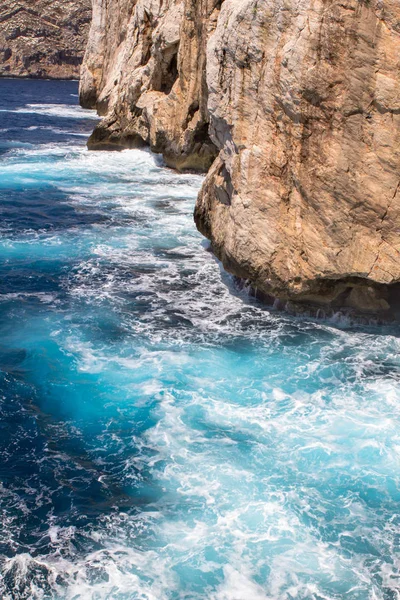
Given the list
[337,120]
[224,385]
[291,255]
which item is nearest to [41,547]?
[224,385]

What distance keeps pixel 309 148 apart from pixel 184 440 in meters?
8.34

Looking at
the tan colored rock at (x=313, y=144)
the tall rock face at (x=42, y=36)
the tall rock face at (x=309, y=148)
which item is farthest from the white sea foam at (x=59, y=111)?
the tall rock face at (x=42, y=36)

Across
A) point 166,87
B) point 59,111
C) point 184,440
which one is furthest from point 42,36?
point 184,440

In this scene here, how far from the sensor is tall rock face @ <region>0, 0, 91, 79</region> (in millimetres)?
122438

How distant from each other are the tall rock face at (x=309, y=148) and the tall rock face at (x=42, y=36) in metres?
113

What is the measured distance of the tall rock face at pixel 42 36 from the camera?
122438mm

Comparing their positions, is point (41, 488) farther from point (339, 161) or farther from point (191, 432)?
point (339, 161)

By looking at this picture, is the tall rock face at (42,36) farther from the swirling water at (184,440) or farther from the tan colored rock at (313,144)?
the tan colored rock at (313,144)

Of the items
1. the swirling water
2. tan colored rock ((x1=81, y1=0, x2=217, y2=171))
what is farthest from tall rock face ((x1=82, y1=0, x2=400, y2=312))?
tan colored rock ((x1=81, y1=0, x2=217, y2=171))

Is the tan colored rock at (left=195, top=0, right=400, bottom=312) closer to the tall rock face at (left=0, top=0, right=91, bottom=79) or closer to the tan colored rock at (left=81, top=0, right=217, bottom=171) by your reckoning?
the tan colored rock at (left=81, top=0, right=217, bottom=171)

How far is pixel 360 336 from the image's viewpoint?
1847 centimetres

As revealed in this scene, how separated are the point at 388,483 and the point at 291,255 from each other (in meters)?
7.32

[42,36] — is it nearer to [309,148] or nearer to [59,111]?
[59,111]

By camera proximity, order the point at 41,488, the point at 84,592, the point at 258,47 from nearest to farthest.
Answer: the point at 84,592 < the point at 41,488 < the point at 258,47
